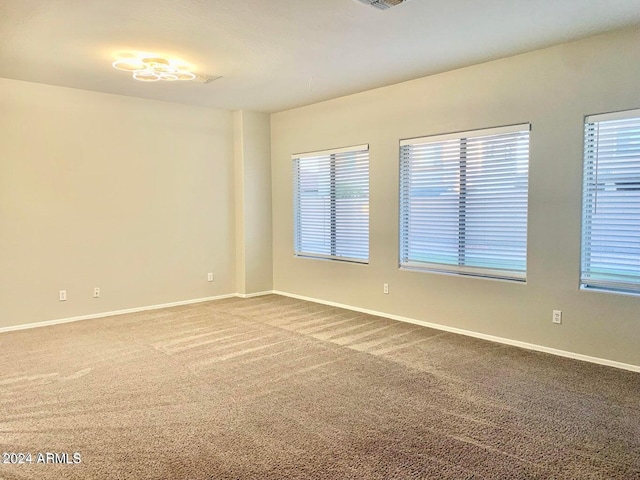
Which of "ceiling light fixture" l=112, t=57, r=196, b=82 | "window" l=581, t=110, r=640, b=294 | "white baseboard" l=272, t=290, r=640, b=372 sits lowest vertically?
"white baseboard" l=272, t=290, r=640, b=372

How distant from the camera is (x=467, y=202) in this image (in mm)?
4664

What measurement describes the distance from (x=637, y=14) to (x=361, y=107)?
295 cm

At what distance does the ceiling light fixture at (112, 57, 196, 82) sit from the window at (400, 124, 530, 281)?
2.50 meters

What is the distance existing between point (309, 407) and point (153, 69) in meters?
3.40

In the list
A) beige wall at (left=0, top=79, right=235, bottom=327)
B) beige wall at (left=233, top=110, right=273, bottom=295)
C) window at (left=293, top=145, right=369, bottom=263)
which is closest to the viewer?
beige wall at (left=0, top=79, right=235, bottom=327)

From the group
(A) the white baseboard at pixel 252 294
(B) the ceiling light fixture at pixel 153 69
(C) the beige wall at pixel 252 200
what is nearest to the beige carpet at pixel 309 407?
(A) the white baseboard at pixel 252 294

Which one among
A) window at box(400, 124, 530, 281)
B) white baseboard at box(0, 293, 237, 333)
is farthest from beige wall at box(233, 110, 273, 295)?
window at box(400, 124, 530, 281)

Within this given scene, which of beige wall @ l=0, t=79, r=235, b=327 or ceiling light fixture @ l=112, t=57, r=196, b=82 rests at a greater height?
ceiling light fixture @ l=112, t=57, r=196, b=82

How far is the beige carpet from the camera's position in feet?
7.70

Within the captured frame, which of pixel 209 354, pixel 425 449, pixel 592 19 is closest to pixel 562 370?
pixel 425 449

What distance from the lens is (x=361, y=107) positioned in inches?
220

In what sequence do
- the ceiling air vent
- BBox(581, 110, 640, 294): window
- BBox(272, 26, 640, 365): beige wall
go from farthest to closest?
BBox(272, 26, 640, 365): beige wall, BBox(581, 110, 640, 294): window, the ceiling air vent

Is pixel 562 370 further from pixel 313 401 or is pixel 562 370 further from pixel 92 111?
pixel 92 111

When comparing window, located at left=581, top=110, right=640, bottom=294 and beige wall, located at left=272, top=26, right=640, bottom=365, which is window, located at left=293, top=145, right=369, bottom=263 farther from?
window, located at left=581, top=110, right=640, bottom=294
